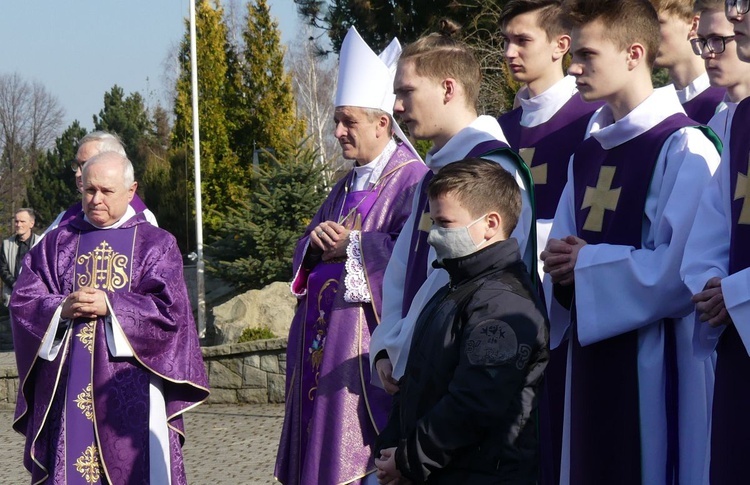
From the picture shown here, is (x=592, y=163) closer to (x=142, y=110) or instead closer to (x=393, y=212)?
(x=393, y=212)

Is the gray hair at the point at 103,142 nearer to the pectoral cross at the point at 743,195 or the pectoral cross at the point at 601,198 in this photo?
the pectoral cross at the point at 601,198

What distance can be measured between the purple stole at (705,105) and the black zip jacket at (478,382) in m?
1.83

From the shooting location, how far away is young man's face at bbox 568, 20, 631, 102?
383cm

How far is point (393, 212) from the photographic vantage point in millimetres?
5410

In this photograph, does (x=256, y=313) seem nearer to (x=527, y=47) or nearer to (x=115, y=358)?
(x=115, y=358)

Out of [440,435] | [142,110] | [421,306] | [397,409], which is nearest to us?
[440,435]

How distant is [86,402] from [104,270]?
0.63 meters

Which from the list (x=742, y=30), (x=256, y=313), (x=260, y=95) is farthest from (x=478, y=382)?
(x=260, y=95)

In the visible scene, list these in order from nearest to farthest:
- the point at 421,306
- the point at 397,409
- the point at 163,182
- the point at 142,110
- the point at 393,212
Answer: the point at 397,409 → the point at 421,306 → the point at 393,212 → the point at 163,182 → the point at 142,110

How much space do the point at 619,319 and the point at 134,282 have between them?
9.17ft

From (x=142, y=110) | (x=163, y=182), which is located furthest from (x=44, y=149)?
(x=163, y=182)

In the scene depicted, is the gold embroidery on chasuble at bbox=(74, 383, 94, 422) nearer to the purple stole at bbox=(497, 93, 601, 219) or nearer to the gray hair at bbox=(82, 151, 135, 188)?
the gray hair at bbox=(82, 151, 135, 188)

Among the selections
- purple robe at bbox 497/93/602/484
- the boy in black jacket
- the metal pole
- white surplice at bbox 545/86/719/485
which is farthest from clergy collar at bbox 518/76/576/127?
the metal pole

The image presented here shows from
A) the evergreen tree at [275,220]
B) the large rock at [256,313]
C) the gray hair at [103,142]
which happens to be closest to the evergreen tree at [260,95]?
the evergreen tree at [275,220]
